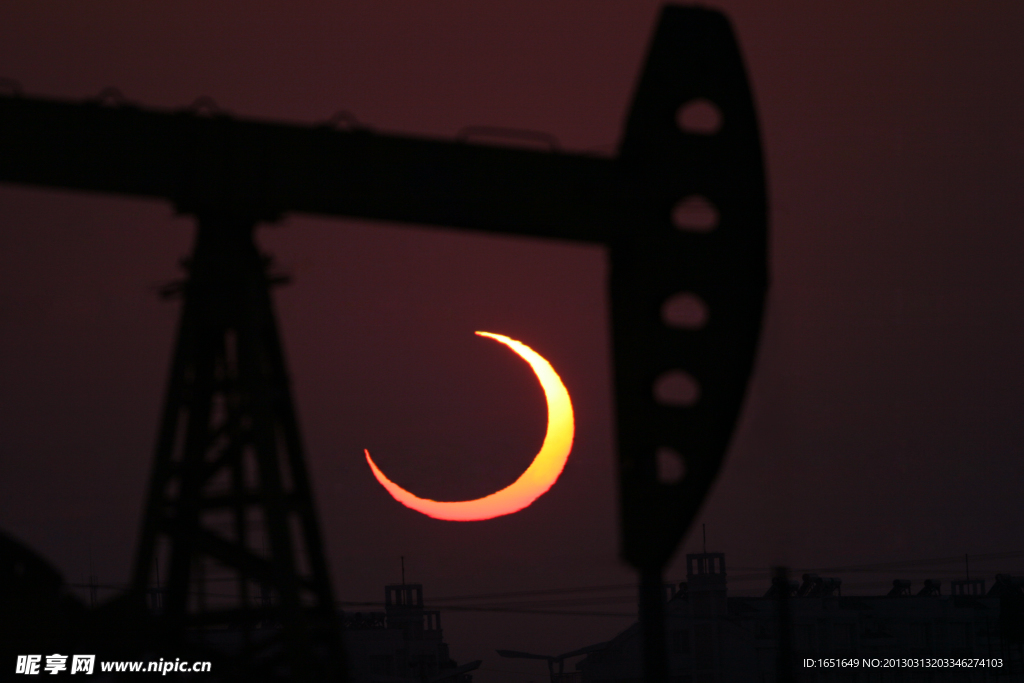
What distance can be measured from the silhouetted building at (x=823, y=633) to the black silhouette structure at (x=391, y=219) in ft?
120

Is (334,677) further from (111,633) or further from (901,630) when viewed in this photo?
(901,630)

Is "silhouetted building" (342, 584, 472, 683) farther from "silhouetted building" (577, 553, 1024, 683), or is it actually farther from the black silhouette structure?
Result: the black silhouette structure

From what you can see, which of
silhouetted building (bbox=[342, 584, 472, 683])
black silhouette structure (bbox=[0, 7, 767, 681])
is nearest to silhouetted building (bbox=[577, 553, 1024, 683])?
silhouetted building (bbox=[342, 584, 472, 683])

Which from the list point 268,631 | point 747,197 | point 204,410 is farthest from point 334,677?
point 268,631

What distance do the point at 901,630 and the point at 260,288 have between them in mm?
46404

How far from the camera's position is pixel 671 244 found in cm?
1056

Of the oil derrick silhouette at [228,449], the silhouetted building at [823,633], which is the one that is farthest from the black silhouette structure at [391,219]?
the silhouetted building at [823,633]

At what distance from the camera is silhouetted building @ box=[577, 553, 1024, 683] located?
152ft

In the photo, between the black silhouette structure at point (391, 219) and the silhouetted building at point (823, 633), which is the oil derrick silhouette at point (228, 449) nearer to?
the black silhouette structure at point (391, 219)

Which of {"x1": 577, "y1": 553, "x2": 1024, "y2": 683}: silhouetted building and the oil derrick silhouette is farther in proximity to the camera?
{"x1": 577, "y1": 553, "x2": 1024, "y2": 683}: silhouetted building

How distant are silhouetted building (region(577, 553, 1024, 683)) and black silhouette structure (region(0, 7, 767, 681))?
120 feet

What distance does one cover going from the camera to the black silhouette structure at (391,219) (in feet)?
32.4

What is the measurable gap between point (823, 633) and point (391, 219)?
43192mm

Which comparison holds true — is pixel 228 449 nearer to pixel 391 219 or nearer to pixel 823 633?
pixel 391 219
